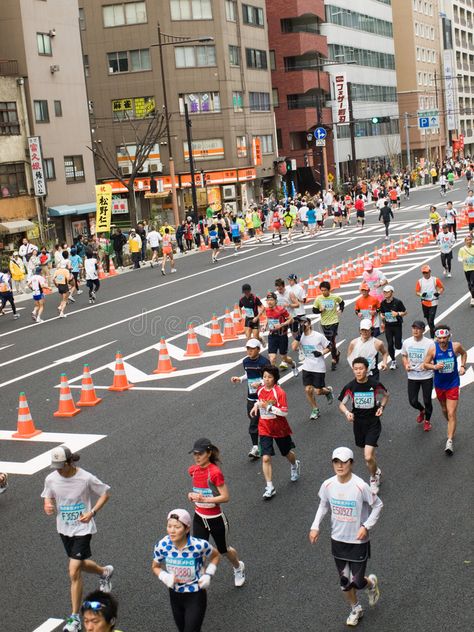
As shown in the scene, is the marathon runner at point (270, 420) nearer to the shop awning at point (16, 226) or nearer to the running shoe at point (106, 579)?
the running shoe at point (106, 579)

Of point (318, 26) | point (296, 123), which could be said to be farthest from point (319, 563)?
point (318, 26)

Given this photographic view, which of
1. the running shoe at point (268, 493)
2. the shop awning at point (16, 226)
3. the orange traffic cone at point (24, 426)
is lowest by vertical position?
the running shoe at point (268, 493)

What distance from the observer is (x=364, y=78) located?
310ft

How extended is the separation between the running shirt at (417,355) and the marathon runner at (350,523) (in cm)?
491

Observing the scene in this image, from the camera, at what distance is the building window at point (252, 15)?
69.3 metres

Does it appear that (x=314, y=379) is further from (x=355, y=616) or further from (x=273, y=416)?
(x=355, y=616)

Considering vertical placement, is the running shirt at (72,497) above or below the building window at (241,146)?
below

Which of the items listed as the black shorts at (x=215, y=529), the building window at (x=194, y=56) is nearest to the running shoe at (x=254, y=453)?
the black shorts at (x=215, y=529)

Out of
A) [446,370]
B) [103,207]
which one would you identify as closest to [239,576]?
[446,370]

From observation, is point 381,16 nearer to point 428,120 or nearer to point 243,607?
point 428,120

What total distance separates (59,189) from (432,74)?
84.1 meters

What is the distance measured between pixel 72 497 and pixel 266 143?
66082 mm

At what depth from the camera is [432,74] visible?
4769 inches

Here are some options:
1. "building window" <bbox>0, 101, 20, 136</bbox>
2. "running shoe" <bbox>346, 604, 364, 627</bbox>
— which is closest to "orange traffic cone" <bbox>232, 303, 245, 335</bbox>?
"running shoe" <bbox>346, 604, 364, 627</bbox>
